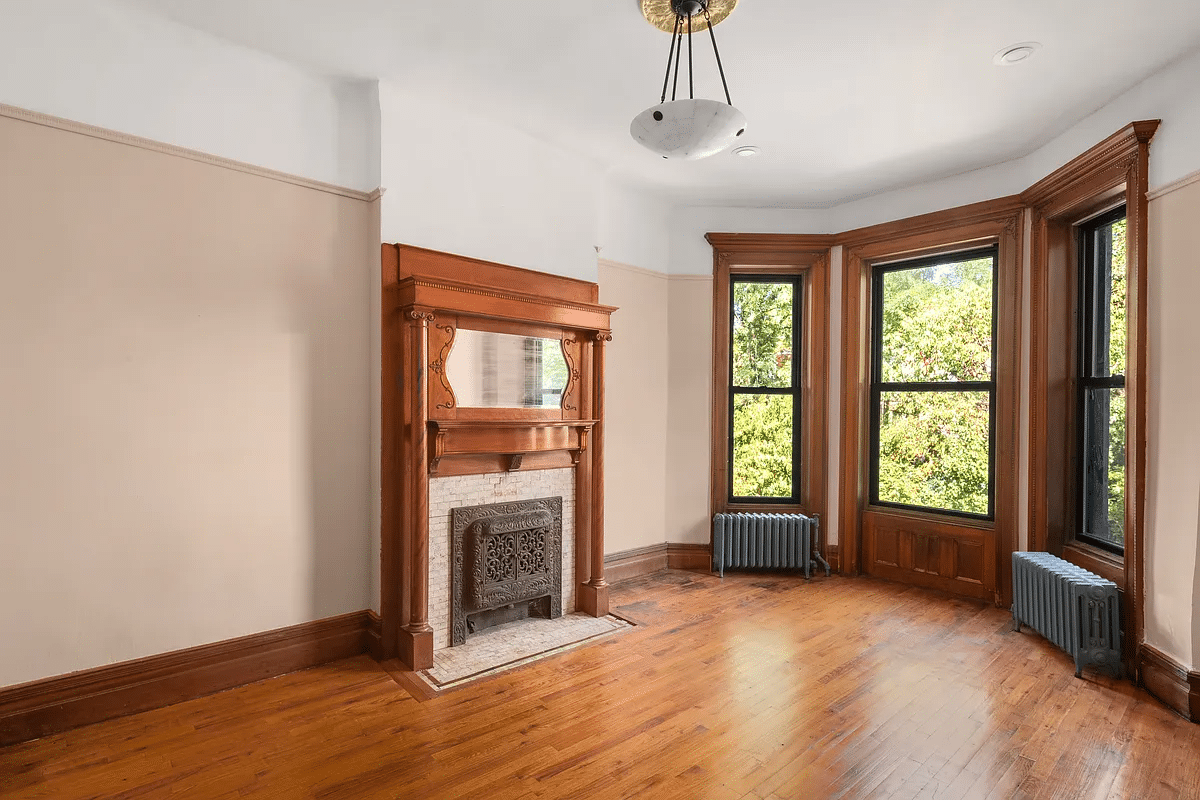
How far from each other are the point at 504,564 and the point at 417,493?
0.78 meters

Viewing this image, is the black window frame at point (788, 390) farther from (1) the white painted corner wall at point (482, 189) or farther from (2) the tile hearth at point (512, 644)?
(2) the tile hearth at point (512, 644)

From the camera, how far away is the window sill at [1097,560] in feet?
12.1

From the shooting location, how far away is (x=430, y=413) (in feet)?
11.8

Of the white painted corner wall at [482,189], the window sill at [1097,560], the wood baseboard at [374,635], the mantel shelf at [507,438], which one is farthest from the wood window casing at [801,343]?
the wood baseboard at [374,635]

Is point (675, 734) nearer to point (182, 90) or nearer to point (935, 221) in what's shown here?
point (182, 90)

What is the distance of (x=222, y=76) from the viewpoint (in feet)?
10.4

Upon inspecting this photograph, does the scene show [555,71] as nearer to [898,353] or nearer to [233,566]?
[233,566]

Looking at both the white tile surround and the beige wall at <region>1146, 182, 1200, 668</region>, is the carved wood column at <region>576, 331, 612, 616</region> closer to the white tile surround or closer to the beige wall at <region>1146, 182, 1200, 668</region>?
the white tile surround

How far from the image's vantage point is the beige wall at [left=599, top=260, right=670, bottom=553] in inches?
203

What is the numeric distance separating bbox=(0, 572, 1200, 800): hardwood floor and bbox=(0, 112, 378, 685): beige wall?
0.51 m

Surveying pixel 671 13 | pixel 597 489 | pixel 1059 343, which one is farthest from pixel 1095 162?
pixel 597 489

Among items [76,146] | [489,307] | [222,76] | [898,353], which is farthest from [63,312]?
[898,353]

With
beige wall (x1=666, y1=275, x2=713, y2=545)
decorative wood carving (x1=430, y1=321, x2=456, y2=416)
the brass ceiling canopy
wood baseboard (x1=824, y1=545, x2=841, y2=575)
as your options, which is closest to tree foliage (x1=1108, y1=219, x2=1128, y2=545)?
wood baseboard (x1=824, y1=545, x2=841, y2=575)

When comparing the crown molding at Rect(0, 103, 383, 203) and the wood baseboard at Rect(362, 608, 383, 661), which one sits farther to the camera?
the wood baseboard at Rect(362, 608, 383, 661)
